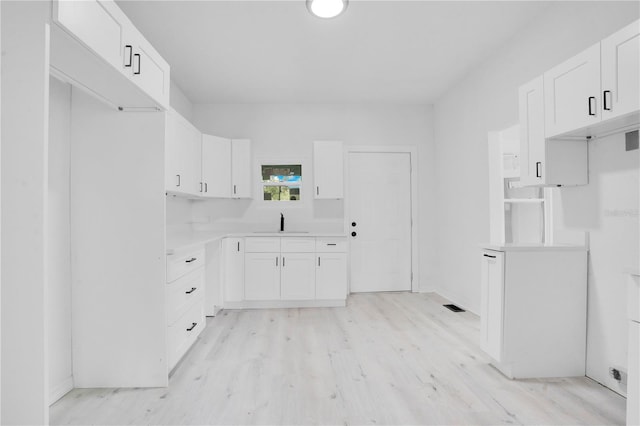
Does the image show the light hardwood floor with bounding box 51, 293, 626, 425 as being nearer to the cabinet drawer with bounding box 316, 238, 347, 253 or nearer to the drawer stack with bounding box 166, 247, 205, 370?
the drawer stack with bounding box 166, 247, 205, 370

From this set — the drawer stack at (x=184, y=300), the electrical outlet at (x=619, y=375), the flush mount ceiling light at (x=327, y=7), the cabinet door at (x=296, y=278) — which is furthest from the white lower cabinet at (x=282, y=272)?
the electrical outlet at (x=619, y=375)

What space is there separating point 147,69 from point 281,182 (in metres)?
2.87

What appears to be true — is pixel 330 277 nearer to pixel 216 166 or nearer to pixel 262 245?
pixel 262 245

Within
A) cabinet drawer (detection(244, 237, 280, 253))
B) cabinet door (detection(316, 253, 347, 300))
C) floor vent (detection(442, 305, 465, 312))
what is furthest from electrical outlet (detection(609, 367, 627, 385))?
cabinet drawer (detection(244, 237, 280, 253))

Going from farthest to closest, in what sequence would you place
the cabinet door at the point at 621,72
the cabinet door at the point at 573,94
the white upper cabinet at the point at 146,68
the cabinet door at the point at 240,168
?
the cabinet door at the point at 240,168
the cabinet door at the point at 573,94
the white upper cabinet at the point at 146,68
the cabinet door at the point at 621,72

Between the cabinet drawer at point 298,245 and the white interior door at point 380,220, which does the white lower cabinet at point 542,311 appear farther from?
the white interior door at point 380,220

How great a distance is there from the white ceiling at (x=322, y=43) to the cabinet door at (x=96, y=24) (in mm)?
1151

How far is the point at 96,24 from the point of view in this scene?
1.47 metres

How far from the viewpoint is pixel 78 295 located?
2123 mm

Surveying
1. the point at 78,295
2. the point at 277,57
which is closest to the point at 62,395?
the point at 78,295

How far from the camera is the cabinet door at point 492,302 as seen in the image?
2.34 m

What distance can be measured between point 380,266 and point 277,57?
3.03m

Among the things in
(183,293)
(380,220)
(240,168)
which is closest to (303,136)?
(240,168)

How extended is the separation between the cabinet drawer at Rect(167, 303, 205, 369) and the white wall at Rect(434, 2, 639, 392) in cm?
288
